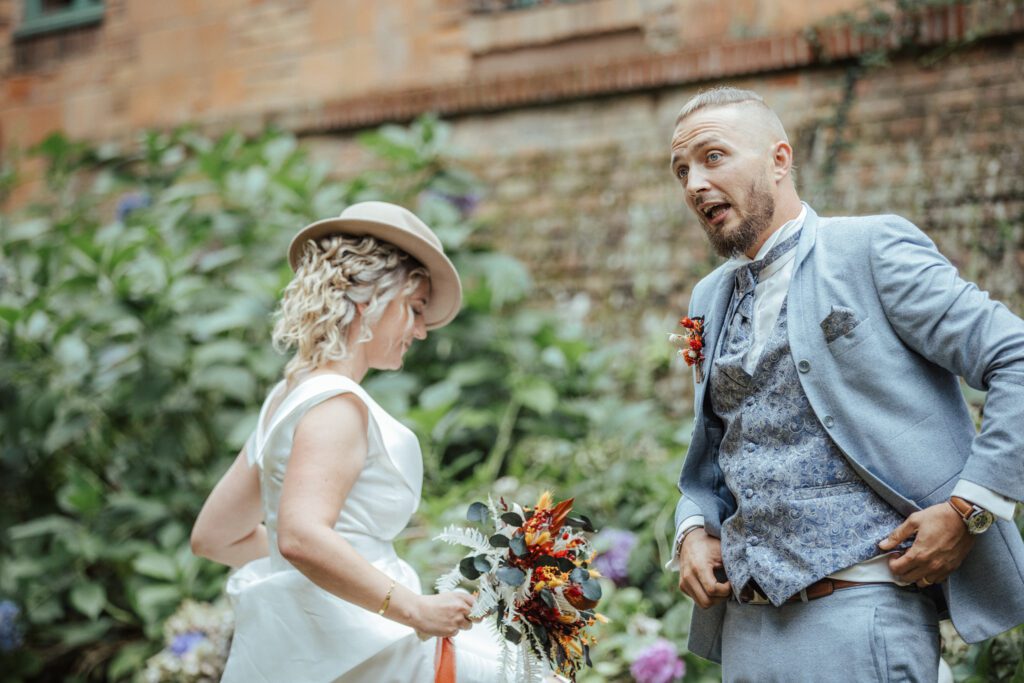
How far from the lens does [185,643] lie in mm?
4094

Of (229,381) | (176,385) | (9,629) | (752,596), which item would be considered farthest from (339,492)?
(9,629)

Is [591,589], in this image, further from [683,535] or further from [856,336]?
[856,336]

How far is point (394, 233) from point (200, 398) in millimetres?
2962

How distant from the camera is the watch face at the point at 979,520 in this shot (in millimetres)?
2076

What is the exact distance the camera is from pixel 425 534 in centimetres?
430

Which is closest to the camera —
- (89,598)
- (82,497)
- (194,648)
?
(194,648)

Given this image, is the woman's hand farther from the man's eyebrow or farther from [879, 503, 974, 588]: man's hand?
the man's eyebrow

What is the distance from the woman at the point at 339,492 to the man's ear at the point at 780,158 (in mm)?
842

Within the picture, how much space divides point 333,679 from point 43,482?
12.7 ft

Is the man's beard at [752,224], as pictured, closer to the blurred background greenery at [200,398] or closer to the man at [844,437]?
the man at [844,437]

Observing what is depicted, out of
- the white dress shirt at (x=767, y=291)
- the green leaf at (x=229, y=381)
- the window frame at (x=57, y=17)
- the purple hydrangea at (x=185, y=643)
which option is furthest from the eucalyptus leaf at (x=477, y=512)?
the window frame at (x=57, y=17)

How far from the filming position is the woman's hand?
7.61 feet

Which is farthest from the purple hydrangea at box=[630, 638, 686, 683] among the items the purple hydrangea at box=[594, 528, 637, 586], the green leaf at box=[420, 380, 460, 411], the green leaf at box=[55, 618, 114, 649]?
the green leaf at box=[55, 618, 114, 649]

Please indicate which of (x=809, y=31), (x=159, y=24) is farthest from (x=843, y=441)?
(x=159, y=24)
